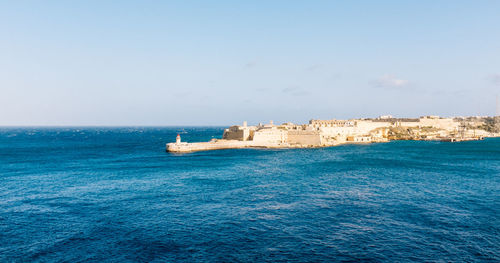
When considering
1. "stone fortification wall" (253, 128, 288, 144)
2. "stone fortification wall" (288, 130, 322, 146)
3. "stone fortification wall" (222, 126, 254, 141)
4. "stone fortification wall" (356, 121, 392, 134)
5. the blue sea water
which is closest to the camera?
the blue sea water

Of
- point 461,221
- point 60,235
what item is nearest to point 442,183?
point 461,221

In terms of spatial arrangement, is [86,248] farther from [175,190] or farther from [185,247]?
[175,190]

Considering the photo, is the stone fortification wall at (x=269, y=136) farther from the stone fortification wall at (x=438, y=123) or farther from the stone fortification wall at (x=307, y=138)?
the stone fortification wall at (x=438, y=123)

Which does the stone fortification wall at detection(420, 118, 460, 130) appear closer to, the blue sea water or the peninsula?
the peninsula

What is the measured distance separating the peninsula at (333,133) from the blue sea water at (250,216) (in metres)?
39.7

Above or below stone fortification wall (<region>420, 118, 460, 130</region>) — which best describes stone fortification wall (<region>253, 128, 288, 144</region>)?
below

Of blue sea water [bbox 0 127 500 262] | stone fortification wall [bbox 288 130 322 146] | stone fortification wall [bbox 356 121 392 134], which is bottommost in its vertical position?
blue sea water [bbox 0 127 500 262]

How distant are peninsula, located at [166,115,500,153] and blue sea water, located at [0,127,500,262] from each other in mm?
39698

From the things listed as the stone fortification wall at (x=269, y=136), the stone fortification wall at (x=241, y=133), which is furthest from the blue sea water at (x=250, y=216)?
the stone fortification wall at (x=241, y=133)

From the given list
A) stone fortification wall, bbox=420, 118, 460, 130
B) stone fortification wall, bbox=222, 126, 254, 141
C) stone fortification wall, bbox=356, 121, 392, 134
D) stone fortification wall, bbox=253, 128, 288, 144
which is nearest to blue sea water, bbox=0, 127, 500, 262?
stone fortification wall, bbox=253, 128, 288, 144

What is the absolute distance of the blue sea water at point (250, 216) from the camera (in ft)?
60.1

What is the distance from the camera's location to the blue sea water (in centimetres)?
1833

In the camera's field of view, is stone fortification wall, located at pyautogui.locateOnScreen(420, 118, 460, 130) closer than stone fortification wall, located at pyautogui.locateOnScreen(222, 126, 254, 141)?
No

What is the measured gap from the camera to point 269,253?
18.1 m
